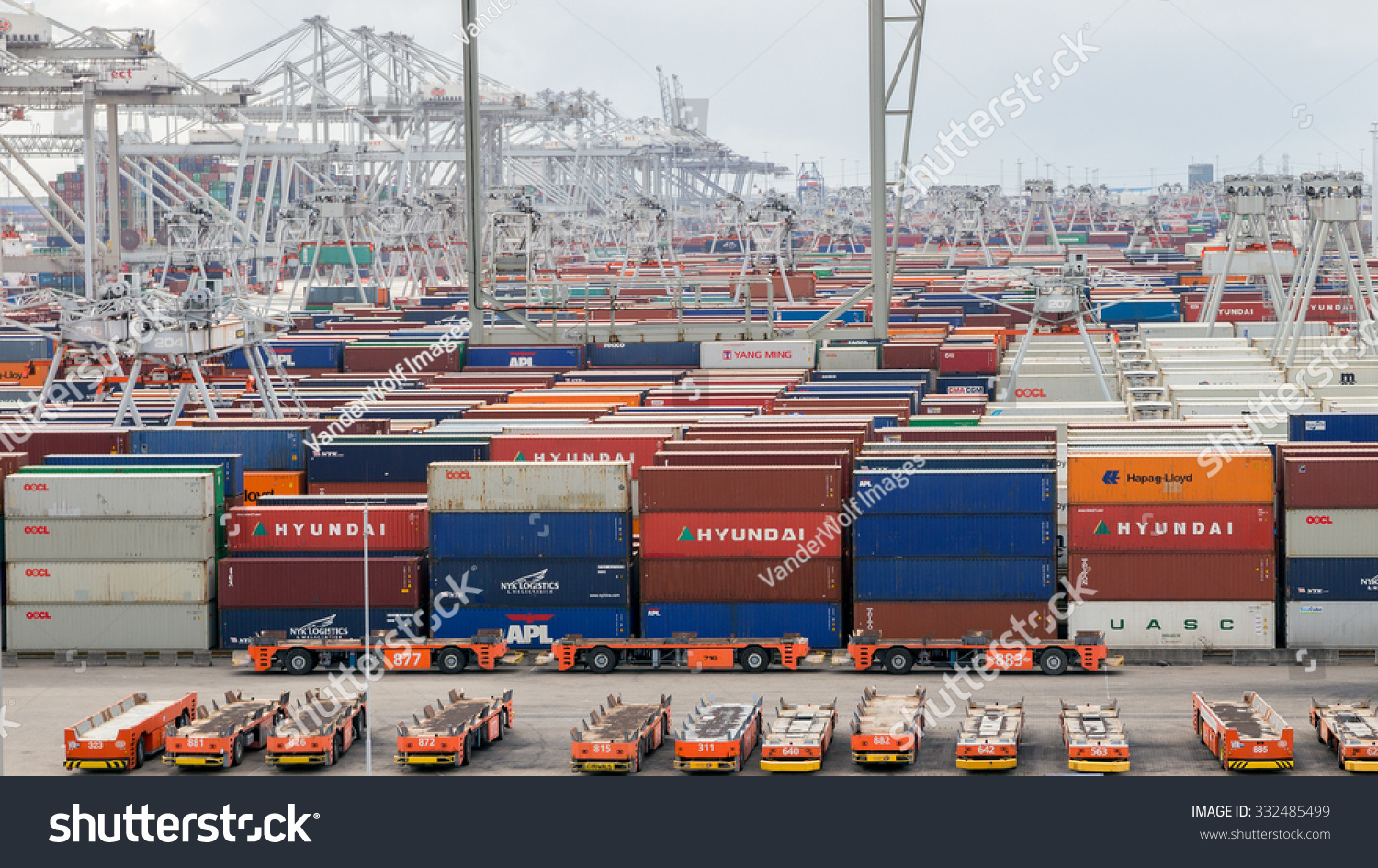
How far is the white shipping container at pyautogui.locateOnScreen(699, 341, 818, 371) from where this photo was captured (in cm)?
5731

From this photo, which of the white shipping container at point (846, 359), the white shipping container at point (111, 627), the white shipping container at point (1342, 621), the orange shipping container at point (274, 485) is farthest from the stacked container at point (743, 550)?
the white shipping container at point (846, 359)

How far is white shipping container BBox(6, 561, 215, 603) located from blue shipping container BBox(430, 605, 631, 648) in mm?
5372

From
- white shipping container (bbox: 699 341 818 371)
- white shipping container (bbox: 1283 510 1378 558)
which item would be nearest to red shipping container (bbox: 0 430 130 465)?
white shipping container (bbox: 699 341 818 371)

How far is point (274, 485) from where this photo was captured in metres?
41.6

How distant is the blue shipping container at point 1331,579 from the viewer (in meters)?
35.4

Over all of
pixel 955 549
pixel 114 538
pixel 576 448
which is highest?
pixel 576 448

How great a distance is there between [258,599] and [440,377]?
68.9 ft

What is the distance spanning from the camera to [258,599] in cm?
3706

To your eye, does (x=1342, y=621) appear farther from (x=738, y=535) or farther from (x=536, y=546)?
(x=536, y=546)

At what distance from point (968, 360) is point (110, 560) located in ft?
102

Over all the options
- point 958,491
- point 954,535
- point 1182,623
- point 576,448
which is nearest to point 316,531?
point 576,448

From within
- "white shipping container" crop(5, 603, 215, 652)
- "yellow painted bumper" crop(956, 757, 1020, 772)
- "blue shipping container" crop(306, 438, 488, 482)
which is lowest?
"yellow painted bumper" crop(956, 757, 1020, 772)

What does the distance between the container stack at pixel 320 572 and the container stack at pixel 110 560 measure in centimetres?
70

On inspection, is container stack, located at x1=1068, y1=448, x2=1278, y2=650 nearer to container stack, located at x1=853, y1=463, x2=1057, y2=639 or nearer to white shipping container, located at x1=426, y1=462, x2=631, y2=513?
container stack, located at x1=853, y1=463, x2=1057, y2=639
